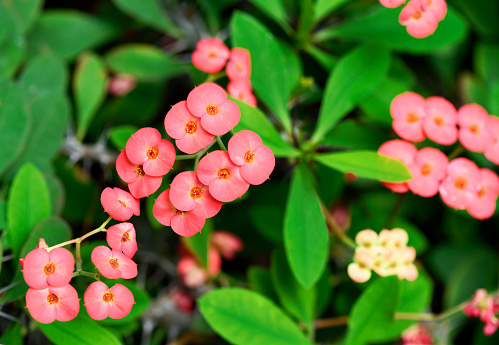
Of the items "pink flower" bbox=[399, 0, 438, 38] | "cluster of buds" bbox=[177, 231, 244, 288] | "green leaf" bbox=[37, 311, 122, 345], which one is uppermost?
"pink flower" bbox=[399, 0, 438, 38]

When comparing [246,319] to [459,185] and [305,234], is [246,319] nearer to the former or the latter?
[305,234]

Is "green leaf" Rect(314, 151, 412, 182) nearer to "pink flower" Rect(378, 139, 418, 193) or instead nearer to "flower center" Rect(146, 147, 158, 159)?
"pink flower" Rect(378, 139, 418, 193)

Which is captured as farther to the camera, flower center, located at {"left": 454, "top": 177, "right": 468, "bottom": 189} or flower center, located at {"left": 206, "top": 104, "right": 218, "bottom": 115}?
flower center, located at {"left": 454, "top": 177, "right": 468, "bottom": 189}

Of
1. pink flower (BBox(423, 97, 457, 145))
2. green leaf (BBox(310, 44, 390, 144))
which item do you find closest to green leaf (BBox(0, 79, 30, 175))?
green leaf (BBox(310, 44, 390, 144))

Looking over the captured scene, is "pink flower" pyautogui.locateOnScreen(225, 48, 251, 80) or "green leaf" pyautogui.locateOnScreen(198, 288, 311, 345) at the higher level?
"pink flower" pyautogui.locateOnScreen(225, 48, 251, 80)

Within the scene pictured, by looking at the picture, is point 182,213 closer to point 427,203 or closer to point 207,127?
point 207,127

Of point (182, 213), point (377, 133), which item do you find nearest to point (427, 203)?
point (377, 133)

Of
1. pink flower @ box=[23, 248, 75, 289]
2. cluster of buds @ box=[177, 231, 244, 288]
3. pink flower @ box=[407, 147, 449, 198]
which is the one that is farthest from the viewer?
cluster of buds @ box=[177, 231, 244, 288]
